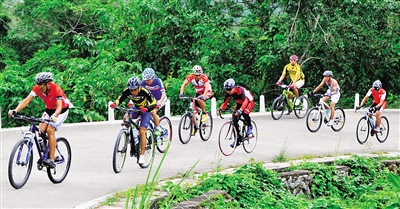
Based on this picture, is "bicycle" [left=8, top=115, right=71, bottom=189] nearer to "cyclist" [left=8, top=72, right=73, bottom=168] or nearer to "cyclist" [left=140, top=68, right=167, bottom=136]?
"cyclist" [left=8, top=72, right=73, bottom=168]

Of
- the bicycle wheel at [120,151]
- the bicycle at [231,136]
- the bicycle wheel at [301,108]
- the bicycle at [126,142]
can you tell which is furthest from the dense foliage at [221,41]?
the bicycle wheel at [120,151]

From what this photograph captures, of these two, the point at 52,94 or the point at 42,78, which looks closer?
the point at 42,78

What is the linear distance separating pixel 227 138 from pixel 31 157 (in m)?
4.92

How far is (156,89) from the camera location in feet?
46.0

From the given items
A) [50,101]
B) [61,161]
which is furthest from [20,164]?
[50,101]

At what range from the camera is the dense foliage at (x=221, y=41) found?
27739 millimetres

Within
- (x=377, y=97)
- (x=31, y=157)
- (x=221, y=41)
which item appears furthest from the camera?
(x=221, y=41)

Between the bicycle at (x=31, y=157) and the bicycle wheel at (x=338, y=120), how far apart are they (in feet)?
32.5

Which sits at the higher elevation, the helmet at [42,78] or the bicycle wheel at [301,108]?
the helmet at [42,78]

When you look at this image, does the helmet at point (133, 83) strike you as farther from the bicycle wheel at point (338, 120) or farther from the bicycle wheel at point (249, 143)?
the bicycle wheel at point (338, 120)

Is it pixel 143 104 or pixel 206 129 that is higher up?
pixel 143 104

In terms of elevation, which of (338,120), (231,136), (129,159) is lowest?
(129,159)

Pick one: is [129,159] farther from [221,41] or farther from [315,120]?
[221,41]

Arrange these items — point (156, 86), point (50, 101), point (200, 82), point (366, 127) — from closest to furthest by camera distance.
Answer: point (50, 101), point (156, 86), point (200, 82), point (366, 127)
